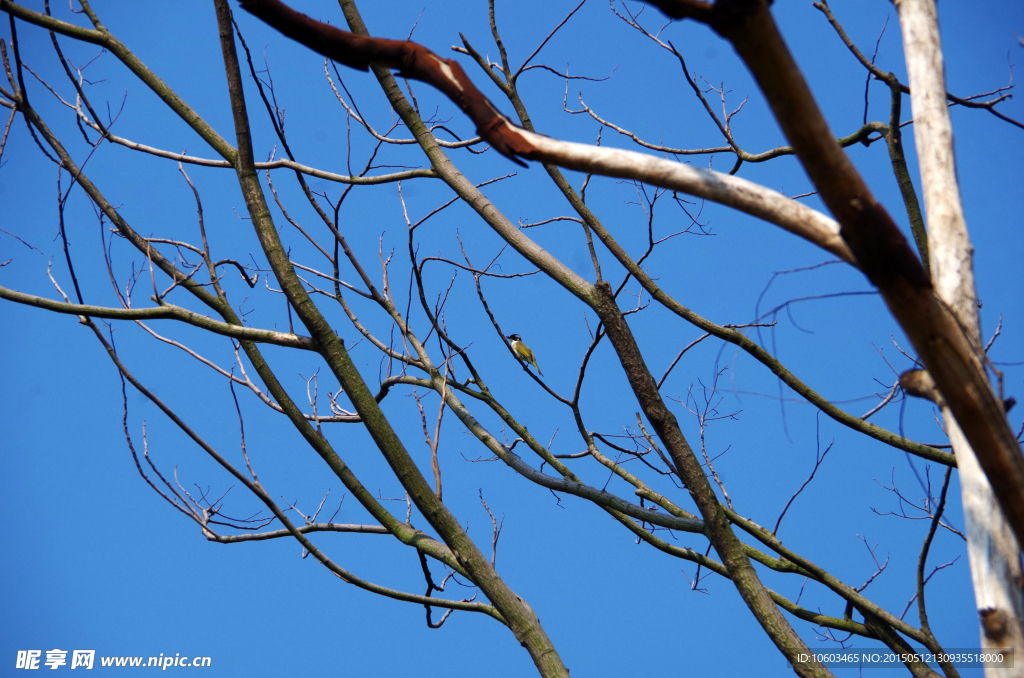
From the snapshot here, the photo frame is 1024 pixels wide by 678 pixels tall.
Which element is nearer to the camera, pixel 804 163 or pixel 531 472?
pixel 804 163

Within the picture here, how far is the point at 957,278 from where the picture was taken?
4.10ft

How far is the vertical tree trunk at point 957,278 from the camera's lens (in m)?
1.12

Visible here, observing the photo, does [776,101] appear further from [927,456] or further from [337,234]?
[927,456]

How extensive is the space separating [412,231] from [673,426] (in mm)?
1309

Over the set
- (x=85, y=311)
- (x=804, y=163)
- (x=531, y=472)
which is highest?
(x=85, y=311)

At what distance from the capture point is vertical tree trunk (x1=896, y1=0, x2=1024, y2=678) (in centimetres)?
112

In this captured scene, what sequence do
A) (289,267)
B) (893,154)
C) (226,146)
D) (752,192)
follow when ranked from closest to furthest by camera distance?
(752,192) → (289,267) → (893,154) → (226,146)

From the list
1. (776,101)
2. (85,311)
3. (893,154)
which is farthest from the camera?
(893,154)

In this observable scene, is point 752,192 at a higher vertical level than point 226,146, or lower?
lower

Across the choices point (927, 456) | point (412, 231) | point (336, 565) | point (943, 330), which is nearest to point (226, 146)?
point (412, 231)

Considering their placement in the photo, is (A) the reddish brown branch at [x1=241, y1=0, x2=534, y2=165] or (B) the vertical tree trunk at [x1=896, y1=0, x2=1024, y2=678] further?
(A) the reddish brown branch at [x1=241, y1=0, x2=534, y2=165]

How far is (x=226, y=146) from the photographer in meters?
2.49

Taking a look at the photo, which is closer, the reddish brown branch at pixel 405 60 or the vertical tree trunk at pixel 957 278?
the vertical tree trunk at pixel 957 278

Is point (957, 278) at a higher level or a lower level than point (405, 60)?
lower
